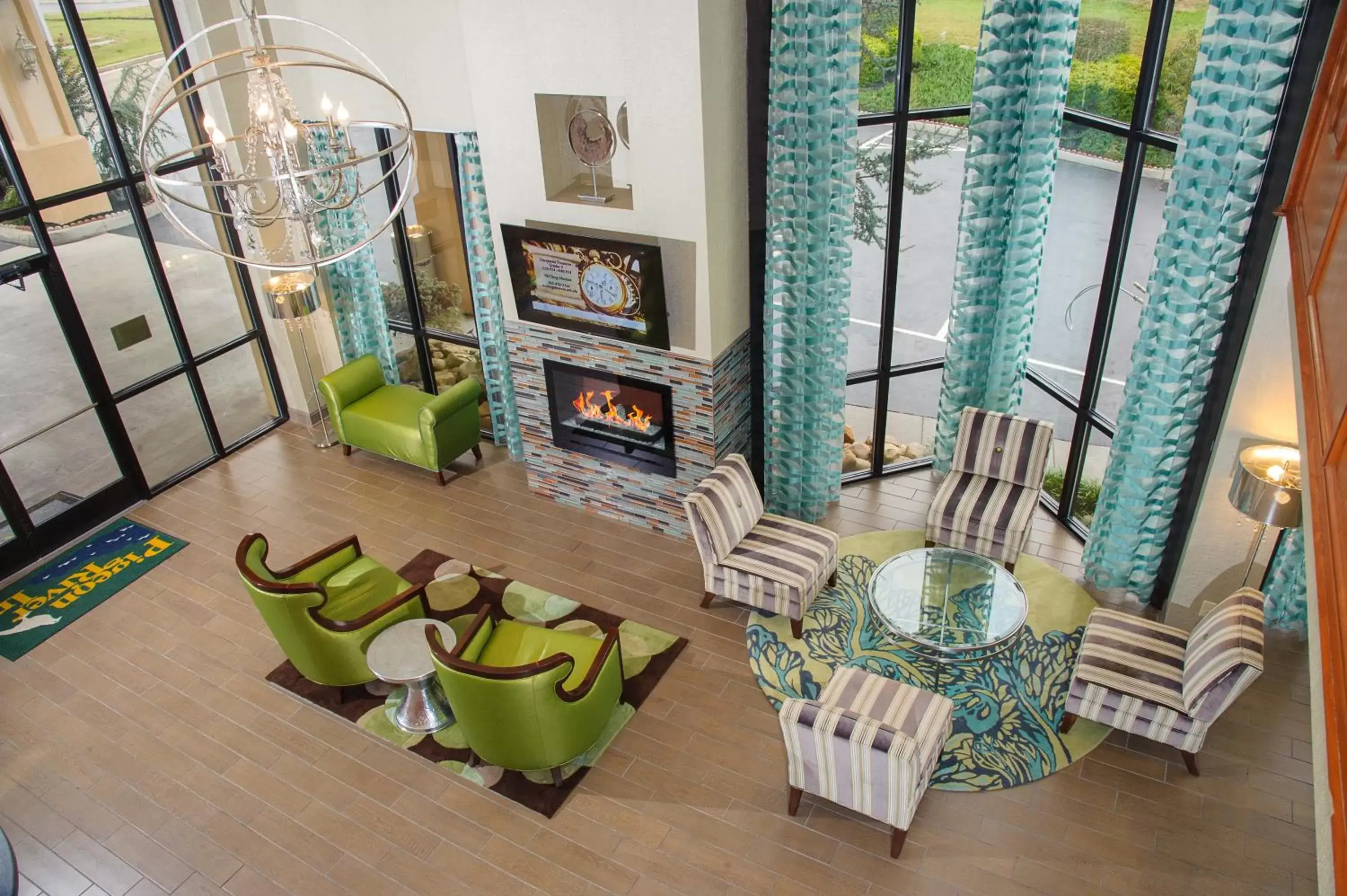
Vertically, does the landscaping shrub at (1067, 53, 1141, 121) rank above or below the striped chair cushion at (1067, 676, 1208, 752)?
above

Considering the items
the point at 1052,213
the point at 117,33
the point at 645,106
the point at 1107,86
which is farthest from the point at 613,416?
the point at 117,33

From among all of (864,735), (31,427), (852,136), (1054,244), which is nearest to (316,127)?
(31,427)

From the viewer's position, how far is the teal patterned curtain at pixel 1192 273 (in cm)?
456

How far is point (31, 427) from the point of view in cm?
719

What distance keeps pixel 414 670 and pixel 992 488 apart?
4.03 m

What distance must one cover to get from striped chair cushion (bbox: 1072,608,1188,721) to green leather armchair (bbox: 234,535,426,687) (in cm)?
390

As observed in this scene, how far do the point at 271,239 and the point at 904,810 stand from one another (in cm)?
668

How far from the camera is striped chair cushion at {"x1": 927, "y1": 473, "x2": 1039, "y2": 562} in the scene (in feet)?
21.5

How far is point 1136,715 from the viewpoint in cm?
512

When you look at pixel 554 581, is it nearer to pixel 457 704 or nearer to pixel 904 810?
pixel 457 704

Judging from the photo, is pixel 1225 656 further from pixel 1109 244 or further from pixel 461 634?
pixel 461 634

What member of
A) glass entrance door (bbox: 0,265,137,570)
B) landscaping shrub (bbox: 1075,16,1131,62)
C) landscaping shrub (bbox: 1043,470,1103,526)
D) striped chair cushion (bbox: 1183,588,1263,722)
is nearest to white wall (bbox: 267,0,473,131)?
glass entrance door (bbox: 0,265,137,570)

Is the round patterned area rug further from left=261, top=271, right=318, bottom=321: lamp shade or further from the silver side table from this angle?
left=261, top=271, right=318, bottom=321: lamp shade

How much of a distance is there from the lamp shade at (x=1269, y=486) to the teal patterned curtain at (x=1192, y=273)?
504 millimetres
